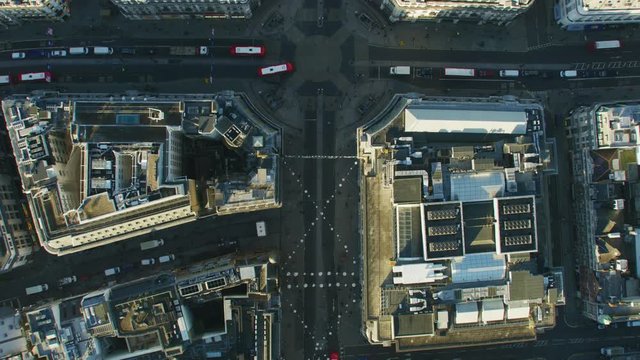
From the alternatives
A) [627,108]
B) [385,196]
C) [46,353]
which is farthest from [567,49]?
[46,353]

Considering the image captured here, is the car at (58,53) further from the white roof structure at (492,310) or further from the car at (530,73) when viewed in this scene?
the white roof structure at (492,310)

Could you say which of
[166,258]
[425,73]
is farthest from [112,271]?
[425,73]

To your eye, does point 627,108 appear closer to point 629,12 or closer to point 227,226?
point 629,12

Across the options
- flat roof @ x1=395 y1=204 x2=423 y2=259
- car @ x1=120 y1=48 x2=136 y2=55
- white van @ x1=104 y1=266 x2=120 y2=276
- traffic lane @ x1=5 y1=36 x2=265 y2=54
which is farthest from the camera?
traffic lane @ x1=5 y1=36 x2=265 y2=54

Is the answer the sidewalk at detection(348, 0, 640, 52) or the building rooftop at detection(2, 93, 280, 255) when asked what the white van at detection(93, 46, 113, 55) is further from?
the sidewalk at detection(348, 0, 640, 52)

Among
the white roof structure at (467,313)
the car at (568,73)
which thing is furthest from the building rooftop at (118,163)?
the car at (568,73)

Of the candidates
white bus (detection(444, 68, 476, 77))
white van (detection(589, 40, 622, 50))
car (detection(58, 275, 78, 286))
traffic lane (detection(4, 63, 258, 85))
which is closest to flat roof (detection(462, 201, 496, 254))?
white bus (detection(444, 68, 476, 77))

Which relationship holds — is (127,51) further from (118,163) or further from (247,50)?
(118,163)
